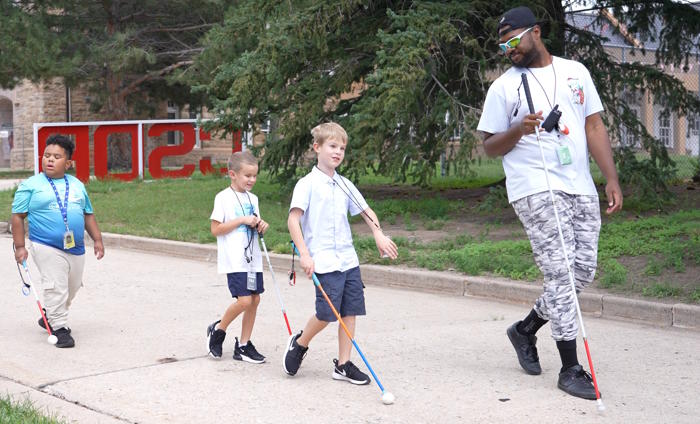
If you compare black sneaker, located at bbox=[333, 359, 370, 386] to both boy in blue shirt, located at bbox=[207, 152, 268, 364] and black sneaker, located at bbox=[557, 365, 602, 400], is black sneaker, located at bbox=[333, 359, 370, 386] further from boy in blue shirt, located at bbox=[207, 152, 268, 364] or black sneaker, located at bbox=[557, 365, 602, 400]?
black sneaker, located at bbox=[557, 365, 602, 400]

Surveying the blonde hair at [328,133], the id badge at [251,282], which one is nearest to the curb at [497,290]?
the id badge at [251,282]

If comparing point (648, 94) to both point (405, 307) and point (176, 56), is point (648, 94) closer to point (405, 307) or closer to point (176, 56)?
point (405, 307)


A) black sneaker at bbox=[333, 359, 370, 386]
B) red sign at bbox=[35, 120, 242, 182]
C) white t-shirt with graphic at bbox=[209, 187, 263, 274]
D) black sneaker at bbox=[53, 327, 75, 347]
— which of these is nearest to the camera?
black sneaker at bbox=[333, 359, 370, 386]

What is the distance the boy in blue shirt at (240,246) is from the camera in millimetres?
6117

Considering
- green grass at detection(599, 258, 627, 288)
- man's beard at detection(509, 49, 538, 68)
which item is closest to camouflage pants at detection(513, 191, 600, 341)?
man's beard at detection(509, 49, 538, 68)

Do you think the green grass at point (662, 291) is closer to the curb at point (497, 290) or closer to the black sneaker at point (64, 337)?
the curb at point (497, 290)

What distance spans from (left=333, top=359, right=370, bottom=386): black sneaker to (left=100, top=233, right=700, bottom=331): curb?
10.1 ft

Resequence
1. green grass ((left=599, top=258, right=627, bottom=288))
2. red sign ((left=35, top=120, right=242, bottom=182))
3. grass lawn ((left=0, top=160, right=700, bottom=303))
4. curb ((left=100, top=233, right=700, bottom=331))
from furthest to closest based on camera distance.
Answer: red sign ((left=35, top=120, right=242, bottom=182)) < grass lawn ((left=0, top=160, right=700, bottom=303)) < green grass ((left=599, top=258, right=627, bottom=288)) < curb ((left=100, top=233, right=700, bottom=331))

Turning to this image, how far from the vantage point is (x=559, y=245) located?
542 centimetres

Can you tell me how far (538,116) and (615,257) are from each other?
4684 millimetres

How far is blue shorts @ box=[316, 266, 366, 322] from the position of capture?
18.2 ft

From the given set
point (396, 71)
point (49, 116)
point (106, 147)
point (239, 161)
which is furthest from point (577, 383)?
point (49, 116)

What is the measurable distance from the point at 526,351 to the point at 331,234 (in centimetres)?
142

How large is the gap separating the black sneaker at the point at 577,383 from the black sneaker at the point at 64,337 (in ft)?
11.2
